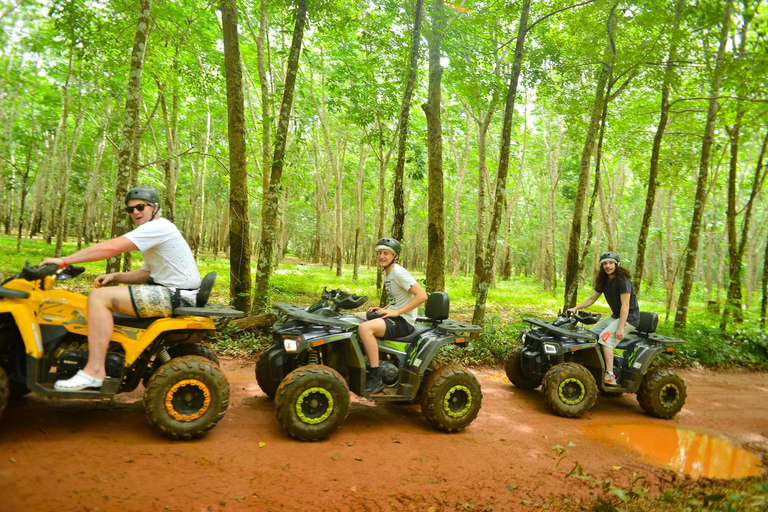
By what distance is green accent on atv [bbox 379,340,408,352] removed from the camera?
464 cm

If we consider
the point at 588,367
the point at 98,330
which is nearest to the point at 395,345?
the point at 98,330

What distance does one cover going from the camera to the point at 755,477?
429 cm

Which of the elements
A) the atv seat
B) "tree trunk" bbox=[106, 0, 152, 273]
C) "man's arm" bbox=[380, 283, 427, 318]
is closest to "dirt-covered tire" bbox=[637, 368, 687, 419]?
the atv seat

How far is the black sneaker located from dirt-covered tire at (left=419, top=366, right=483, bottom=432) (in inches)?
20.0

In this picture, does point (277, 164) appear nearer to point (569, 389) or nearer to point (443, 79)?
point (569, 389)

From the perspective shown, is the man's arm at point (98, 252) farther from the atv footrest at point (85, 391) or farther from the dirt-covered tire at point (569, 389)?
the dirt-covered tire at point (569, 389)

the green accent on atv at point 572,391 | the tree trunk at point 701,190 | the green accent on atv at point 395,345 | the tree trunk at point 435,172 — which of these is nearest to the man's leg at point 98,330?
the green accent on atv at point 395,345

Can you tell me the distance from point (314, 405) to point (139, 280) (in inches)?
80.1

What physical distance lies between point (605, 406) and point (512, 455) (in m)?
2.83

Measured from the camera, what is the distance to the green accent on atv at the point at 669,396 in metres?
5.94

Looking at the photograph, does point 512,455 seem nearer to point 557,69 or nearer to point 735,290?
point 557,69

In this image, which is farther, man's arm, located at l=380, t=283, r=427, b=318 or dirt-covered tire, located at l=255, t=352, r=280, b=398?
dirt-covered tire, located at l=255, t=352, r=280, b=398

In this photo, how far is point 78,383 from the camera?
3363 mm

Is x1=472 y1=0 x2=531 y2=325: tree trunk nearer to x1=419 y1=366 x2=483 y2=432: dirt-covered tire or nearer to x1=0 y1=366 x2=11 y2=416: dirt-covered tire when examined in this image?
x1=419 y1=366 x2=483 y2=432: dirt-covered tire
